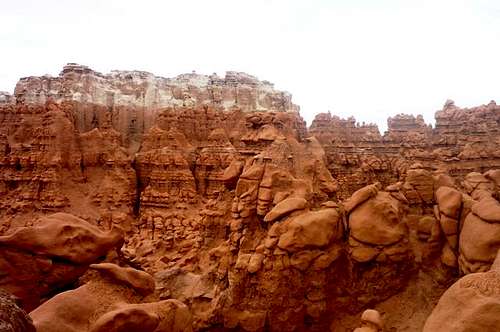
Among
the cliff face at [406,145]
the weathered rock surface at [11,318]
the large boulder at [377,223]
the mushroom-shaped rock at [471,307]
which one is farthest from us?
the cliff face at [406,145]

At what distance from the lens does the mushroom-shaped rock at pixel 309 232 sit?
443 inches

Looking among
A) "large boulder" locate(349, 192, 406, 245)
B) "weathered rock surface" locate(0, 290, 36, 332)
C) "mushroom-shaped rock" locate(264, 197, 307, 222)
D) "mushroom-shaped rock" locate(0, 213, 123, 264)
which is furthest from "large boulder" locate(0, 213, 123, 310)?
"large boulder" locate(349, 192, 406, 245)

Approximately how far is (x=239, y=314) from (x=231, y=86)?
45.1 m

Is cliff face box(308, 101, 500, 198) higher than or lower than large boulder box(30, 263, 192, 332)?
higher

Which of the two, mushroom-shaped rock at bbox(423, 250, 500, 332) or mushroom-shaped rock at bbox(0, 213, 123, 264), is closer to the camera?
mushroom-shaped rock at bbox(423, 250, 500, 332)

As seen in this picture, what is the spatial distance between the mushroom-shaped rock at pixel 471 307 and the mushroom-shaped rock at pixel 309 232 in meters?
4.73

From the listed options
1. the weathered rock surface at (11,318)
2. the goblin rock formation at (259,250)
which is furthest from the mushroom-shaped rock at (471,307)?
the weathered rock surface at (11,318)

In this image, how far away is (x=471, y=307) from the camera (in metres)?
5.97

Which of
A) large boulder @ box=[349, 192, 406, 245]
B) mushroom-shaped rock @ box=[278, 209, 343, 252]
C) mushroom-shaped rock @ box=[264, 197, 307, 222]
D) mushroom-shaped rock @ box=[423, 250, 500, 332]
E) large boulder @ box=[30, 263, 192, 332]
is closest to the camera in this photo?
mushroom-shaped rock @ box=[423, 250, 500, 332]

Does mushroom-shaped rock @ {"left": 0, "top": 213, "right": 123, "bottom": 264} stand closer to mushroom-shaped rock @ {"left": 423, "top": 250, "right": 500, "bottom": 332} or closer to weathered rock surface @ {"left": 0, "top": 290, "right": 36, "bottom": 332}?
weathered rock surface @ {"left": 0, "top": 290, "right": 36, "bottom": 332}

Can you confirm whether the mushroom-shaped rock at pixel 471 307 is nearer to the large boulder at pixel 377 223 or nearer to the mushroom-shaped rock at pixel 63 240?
the large boulder at pixel 377 223

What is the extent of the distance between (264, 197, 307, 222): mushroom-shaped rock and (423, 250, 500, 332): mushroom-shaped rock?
5615 millimetres

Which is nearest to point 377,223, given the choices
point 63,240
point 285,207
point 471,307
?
point 285,207

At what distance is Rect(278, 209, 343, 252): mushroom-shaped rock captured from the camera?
36.9ft
